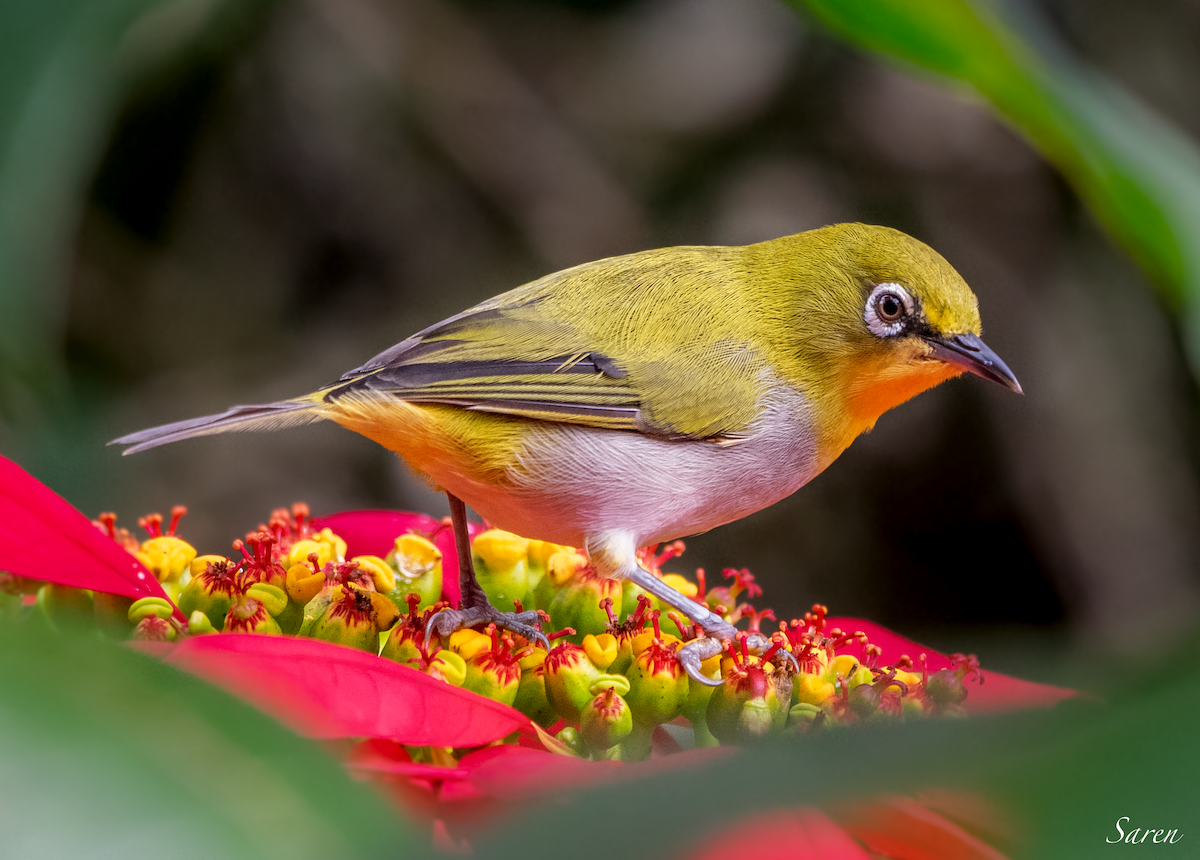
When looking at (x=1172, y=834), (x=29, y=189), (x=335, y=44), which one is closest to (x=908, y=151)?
(x=335, y=44)

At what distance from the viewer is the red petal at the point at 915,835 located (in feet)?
2.44

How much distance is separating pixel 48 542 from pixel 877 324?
3.70ft

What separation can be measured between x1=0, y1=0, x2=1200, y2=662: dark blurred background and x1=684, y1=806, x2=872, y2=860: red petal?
7.75 ft

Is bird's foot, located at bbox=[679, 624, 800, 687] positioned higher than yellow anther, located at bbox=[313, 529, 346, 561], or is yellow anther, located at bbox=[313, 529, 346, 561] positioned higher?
yellow anther, located at bbox=[313, 529, 346, 561]

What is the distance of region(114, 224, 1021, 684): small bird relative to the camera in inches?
58.0

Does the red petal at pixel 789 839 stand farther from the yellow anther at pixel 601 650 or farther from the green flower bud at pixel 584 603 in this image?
the green flower bud at pixel 584 603

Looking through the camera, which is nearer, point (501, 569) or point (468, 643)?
point (468, 643)

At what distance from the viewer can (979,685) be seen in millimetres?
1399

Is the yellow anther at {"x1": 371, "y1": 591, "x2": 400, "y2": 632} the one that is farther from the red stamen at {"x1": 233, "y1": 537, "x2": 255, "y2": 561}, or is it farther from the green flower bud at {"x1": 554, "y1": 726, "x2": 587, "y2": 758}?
the green flower bud at {"x1": 554, "y1": 726, "x2": 587, "y2": 758}

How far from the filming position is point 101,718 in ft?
1.33

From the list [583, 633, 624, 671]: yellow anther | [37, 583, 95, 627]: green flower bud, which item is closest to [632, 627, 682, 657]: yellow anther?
[583, 633, 624, 671]: yellow anther

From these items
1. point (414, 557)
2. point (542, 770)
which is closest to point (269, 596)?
point (414, 557)

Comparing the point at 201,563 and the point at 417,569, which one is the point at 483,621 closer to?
the point at 417,569

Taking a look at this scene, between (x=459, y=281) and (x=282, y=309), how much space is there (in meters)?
0.55
